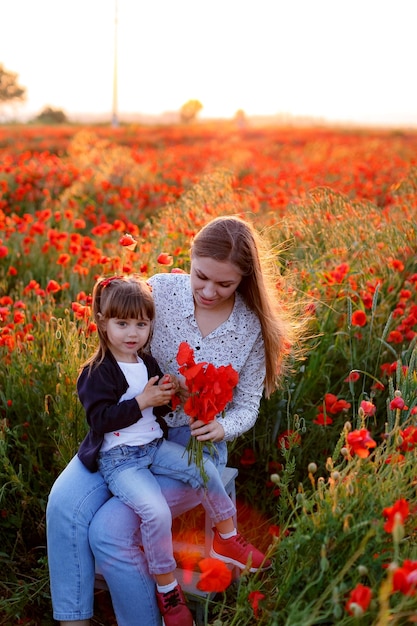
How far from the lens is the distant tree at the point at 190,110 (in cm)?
4530

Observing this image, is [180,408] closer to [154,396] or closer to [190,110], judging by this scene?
[154,396]

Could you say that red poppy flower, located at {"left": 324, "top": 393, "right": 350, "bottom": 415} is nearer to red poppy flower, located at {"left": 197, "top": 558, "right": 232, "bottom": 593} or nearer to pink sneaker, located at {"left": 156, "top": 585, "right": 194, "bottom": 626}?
pink sneaker, located at {"left": 156, "top": 585, "right": 194, "bottom": 626}

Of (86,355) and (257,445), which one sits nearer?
(86,355)

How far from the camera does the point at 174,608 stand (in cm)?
212

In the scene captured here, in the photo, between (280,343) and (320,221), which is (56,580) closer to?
(280,343)

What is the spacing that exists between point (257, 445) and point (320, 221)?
56.3 inches

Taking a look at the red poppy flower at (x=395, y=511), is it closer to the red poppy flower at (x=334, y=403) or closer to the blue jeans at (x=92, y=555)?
the blue jeans at (x=92, y=555)

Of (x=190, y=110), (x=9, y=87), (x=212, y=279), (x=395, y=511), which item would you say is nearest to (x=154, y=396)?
(x=212, y=279)

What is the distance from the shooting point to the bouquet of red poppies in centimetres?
196

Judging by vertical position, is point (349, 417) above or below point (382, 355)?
below

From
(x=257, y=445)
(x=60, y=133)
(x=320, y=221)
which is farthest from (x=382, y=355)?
(x=60, y=133)

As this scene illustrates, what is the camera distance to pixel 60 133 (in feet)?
67.6

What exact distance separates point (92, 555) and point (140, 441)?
1.20 feet

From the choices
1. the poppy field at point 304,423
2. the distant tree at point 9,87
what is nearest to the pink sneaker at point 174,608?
the poppy field at point 304,423
